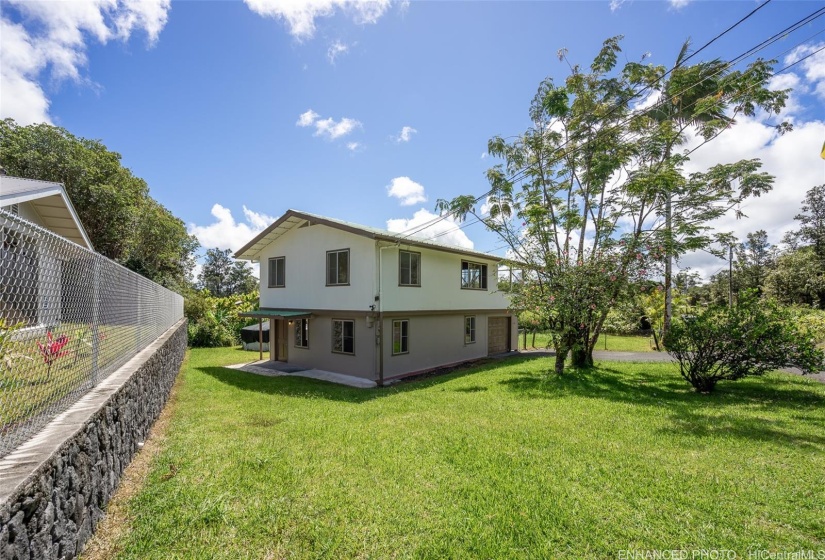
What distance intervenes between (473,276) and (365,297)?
6.48 metres

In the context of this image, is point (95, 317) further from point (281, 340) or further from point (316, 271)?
point (281, 340)

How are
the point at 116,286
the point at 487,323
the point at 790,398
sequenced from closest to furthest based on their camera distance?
the point at 116,286 → the point at 790,398 → the point at 487,323

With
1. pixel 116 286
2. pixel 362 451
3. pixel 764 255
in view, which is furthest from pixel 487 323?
pixel 764 255

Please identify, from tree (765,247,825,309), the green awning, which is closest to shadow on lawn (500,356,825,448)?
the green awning

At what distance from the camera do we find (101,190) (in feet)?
76.4

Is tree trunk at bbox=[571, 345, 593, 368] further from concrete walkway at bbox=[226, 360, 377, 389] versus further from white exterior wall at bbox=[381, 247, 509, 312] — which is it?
concrete walkway at bbox=[226, 360, 377, 389]

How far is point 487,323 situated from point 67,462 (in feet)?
56.0

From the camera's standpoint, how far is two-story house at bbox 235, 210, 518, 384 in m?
12.6

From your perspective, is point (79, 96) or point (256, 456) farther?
point (79, 96)

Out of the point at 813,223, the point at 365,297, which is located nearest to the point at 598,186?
the point at 365,297

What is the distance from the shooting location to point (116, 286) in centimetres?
474

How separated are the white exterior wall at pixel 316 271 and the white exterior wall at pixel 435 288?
677 millimetres

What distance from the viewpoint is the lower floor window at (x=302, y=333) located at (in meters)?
14.9

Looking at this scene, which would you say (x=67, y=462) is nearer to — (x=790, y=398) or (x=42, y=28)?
(x=790, y=398)
